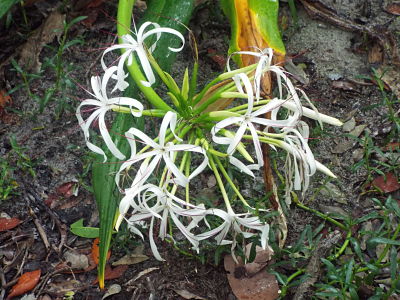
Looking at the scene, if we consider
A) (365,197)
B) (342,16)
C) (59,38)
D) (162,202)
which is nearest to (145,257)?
(162,202)

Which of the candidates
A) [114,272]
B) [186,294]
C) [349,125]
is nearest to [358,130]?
[349,125]

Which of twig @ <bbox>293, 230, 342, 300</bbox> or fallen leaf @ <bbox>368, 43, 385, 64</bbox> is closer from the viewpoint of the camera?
twig @ <bbox>293, 230, 342, 300</bbox>

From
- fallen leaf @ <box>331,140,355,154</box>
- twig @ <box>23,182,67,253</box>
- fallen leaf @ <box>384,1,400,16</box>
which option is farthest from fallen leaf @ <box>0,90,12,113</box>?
fallen leaf @ <box>384,1,400,16</box>

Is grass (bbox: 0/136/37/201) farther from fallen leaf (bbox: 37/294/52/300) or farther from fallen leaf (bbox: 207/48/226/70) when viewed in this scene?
fallen leaf (bbox: 207/48/226/70)

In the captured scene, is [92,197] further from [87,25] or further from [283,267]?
[87,25]

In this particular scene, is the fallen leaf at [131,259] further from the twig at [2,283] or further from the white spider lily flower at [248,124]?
the white spider lily flower at [248,124]

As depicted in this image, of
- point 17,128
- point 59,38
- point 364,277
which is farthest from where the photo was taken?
point 59,38

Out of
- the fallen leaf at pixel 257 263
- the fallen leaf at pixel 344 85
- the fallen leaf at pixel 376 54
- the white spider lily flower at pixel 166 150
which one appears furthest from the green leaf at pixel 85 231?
the fallen leaf at pixel 376 54
